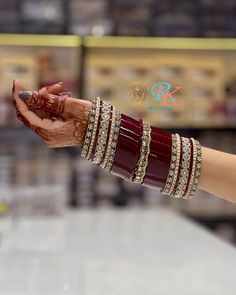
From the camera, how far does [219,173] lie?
892mm

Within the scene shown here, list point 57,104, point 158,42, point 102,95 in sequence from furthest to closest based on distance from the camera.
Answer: point 158,42
point 102,95
point 57,104

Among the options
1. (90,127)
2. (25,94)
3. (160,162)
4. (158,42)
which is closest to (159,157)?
(160,162)

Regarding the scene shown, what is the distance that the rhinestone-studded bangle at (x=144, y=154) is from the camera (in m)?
0.86

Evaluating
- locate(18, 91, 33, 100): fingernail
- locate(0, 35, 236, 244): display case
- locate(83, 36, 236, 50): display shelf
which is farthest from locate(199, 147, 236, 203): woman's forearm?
locate(83, 36, 236, 50): display shelf

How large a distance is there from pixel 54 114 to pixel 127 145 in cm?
12

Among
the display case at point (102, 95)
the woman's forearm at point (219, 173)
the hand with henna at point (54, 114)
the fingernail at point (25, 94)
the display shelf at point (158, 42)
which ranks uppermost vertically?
the fingernail at point (25, 94)

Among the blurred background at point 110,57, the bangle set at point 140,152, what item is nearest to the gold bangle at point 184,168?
the bangle set at point 140,152

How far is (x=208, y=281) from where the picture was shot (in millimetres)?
1262

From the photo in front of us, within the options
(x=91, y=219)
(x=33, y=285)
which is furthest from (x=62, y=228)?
(x=33, y=285)

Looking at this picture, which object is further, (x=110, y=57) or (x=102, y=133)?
(x=110, y=57)

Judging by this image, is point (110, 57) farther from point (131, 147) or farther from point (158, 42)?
point (131, 147)

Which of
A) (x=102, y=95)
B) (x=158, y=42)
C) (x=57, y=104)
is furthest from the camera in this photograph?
(x=158, y=42)

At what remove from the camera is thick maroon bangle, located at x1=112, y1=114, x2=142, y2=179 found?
2.81ft

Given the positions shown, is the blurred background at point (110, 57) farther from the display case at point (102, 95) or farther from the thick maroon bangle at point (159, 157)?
the thick maroon bangle at point (159, 157)
